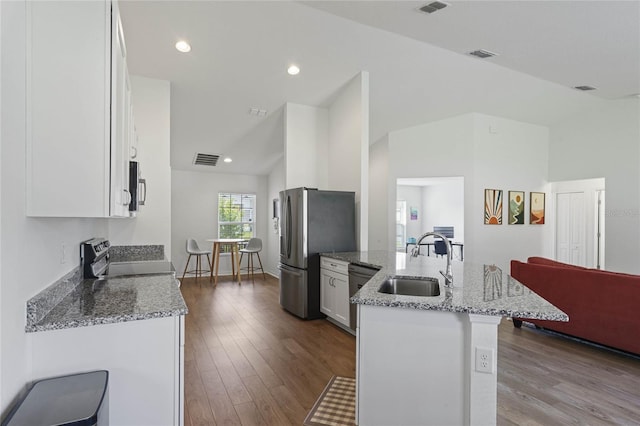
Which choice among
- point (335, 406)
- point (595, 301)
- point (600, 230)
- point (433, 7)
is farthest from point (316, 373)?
point (600, 230)

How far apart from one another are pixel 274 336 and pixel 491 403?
8.49 ft

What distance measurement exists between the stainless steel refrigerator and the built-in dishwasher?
80cm

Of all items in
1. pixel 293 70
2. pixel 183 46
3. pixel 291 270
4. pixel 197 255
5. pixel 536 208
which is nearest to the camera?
pixel 183 46

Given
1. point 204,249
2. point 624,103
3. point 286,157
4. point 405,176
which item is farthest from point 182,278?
point 624,103

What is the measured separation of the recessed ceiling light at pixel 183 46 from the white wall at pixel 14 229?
2.58 metres

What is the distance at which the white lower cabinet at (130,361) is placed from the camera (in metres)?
1.50

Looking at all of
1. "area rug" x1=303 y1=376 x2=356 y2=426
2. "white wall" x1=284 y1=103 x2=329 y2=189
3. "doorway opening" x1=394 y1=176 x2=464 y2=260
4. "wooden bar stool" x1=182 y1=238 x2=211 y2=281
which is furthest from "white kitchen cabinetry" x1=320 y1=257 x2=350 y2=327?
"doorway opening" x1=394 y1=176 x2=464 y2=260

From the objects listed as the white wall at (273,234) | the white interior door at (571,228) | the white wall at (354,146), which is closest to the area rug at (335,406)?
the white wall at (354,146)

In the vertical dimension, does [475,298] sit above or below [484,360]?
above

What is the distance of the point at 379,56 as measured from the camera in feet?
13.7

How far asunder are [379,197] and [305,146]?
2.26 m

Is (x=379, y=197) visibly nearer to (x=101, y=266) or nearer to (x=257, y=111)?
(x=257, y=111)

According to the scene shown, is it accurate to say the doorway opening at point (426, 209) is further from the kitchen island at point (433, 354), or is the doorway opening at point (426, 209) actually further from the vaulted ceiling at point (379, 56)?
the kitchen island at point (433, 354)

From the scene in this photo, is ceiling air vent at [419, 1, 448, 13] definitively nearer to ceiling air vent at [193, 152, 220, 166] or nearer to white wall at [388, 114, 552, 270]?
white wall at [388, 114, 552, 270]
